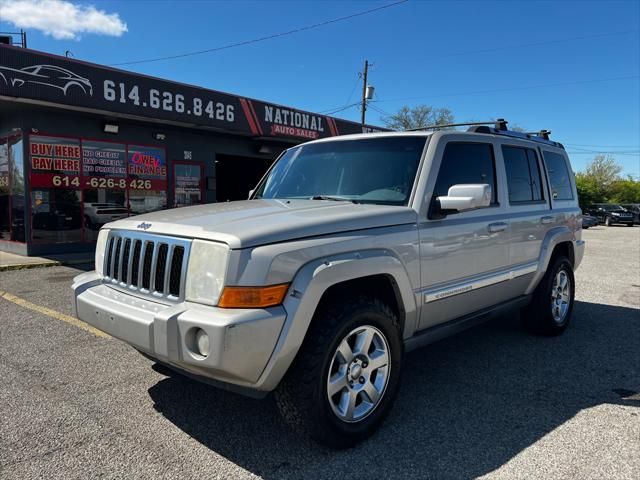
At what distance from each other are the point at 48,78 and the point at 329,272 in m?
9.45

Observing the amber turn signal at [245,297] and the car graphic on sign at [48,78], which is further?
the car graphic on sign at [48,78]

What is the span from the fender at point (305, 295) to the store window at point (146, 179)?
36.9 feet

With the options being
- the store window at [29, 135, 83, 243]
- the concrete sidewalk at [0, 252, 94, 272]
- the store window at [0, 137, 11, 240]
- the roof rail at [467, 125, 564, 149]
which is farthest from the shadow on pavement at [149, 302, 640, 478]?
the store window at [0, 137, 11, 240]

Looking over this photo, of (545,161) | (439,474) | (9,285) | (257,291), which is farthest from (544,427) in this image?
(9,285)

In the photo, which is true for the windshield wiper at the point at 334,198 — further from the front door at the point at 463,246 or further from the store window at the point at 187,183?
the store window at the point at 187,183

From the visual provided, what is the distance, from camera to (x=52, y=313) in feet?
19.4

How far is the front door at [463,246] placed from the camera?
3406 mm

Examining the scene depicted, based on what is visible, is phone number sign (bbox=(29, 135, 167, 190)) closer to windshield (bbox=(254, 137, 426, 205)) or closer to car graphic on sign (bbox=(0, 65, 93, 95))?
car graphic on sign (bbox=(0, 65, 93, 95))

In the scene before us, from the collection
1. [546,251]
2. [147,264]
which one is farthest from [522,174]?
[147,264]

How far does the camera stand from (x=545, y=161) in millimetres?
5082

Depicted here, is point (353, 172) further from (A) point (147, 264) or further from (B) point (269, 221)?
(A) point (147, 264)

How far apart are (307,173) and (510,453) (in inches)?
100

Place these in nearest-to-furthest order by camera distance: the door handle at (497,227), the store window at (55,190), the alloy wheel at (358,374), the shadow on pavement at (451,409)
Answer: the shadow on pavement at (451,409)
the alloy wheel at (358,374)
the door handle at (497,227)
the store window at (55,190)

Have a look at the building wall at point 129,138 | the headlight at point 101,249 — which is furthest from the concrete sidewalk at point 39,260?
the headlight at point 101,249
